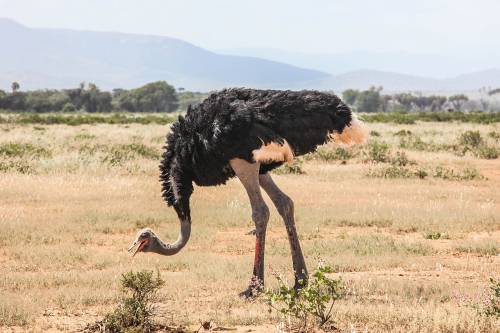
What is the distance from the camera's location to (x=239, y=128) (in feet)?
27.0

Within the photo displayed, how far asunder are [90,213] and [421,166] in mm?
12107

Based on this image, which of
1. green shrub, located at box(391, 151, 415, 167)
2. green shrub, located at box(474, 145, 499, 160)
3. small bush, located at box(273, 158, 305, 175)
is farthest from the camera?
green shrub, located at box(474, 145, 499, 160)

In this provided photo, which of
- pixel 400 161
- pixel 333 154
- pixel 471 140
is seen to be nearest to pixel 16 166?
pixel 333 154

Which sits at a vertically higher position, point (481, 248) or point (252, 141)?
point (252, 141)

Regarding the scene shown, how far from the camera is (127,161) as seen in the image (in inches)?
882

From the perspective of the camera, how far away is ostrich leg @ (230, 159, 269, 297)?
8.38 meters

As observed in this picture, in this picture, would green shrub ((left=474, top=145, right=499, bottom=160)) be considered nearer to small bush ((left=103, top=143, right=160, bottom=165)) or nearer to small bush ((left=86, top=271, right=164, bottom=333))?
small bush ((left=103, top=143, right=160, bottom=165))

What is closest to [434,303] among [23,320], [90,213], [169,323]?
[169,323]

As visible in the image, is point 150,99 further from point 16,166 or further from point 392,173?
point 392,173

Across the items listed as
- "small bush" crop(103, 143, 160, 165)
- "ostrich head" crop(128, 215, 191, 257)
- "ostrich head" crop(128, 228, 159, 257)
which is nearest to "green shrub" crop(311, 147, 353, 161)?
"small bush" crop(103, 143, 160, 165)

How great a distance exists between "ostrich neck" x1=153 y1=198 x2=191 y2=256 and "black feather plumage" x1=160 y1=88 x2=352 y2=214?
0.01m

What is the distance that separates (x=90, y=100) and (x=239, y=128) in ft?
373

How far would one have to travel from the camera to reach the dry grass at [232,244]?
301 inches

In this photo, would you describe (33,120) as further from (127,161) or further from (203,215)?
(203,215)
